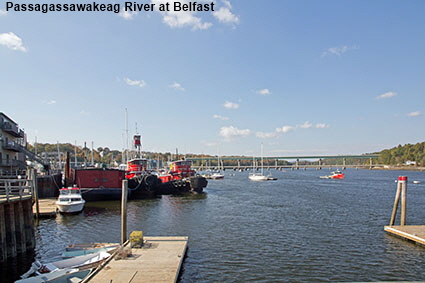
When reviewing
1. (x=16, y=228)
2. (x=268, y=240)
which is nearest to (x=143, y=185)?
(x=268, y=240)

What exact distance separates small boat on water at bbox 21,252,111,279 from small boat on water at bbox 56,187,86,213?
51.3 ft

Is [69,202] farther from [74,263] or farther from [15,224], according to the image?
[74,263]

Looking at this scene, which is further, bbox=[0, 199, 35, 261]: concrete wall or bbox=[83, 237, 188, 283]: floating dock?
bbox=[0, 199, 35, 261]: concrete wall

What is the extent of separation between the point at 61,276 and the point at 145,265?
125 inches

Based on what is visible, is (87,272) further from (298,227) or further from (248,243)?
(298,227)

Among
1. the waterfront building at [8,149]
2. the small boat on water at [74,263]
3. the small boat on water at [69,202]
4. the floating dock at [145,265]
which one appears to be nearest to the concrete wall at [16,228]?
the small boat on water at [74,263]

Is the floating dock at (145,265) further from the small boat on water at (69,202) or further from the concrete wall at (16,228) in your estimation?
the small boat on water at (69,202)

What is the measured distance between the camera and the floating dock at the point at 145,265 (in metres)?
11.8

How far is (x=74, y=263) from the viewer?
1455 centimetres

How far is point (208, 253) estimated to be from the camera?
18.4m

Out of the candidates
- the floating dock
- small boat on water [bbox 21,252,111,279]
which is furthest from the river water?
small boat on water [bbox 21,252,111,279]

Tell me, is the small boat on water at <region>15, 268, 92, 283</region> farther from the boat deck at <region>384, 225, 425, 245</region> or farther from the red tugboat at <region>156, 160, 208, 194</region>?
the red tugboat at <region>156, 160, 208, 194</region>

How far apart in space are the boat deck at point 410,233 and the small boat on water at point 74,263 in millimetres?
17668

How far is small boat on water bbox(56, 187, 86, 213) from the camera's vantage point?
30.4 m
